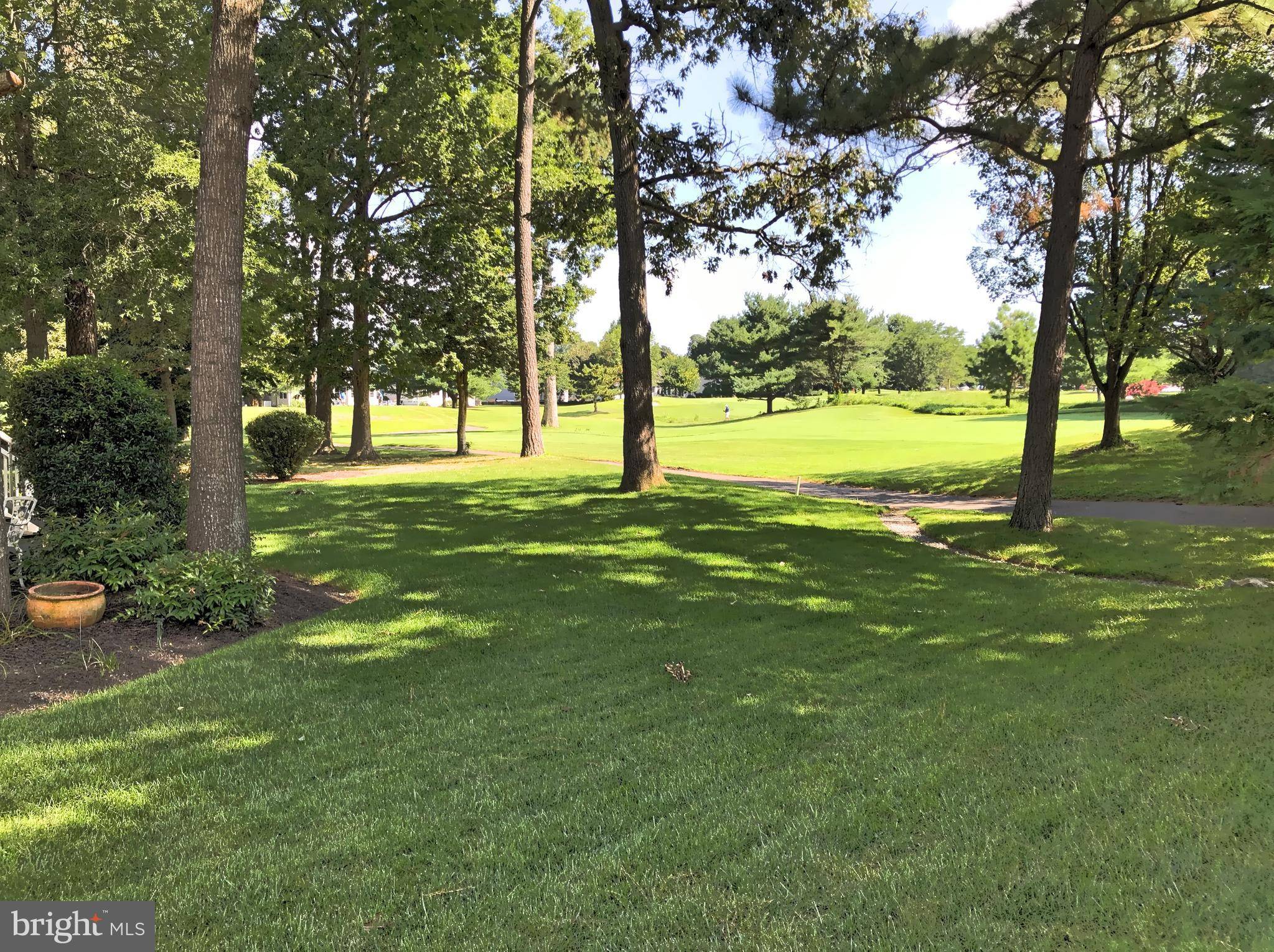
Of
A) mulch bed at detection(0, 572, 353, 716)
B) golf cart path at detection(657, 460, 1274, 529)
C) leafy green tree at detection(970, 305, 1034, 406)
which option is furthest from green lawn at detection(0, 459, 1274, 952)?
leafy green tree at detection(970, 305, 1034, 406)

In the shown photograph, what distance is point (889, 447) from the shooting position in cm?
2612

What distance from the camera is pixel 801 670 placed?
14.9 ft

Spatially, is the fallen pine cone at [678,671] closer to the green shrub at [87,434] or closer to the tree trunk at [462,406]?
the green shrub at [87,434]

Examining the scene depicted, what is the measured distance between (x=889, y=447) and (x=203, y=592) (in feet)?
82.0

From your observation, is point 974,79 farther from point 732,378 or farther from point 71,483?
point 732,378

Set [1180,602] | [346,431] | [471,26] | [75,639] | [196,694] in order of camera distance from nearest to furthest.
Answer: [196,694] < [75,639] < [1180,602] < [471,26] < [346,431]

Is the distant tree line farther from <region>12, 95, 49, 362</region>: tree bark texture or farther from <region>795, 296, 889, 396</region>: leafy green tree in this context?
<region>12, 95, 49, 362</region>: tree bark texture

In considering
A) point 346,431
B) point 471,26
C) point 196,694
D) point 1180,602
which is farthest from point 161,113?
point 346,431

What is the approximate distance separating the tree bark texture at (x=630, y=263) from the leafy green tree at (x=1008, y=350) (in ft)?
160

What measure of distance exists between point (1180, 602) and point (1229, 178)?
3631 millimetres

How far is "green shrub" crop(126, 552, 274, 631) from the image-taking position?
493cm

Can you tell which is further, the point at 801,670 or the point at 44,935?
the point at 801,670

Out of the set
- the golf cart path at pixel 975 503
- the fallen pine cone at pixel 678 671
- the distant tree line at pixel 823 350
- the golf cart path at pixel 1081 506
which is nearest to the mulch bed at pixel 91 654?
the fallen pine cone at pixel 678 671

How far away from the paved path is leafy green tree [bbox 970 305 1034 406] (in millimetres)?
42787
